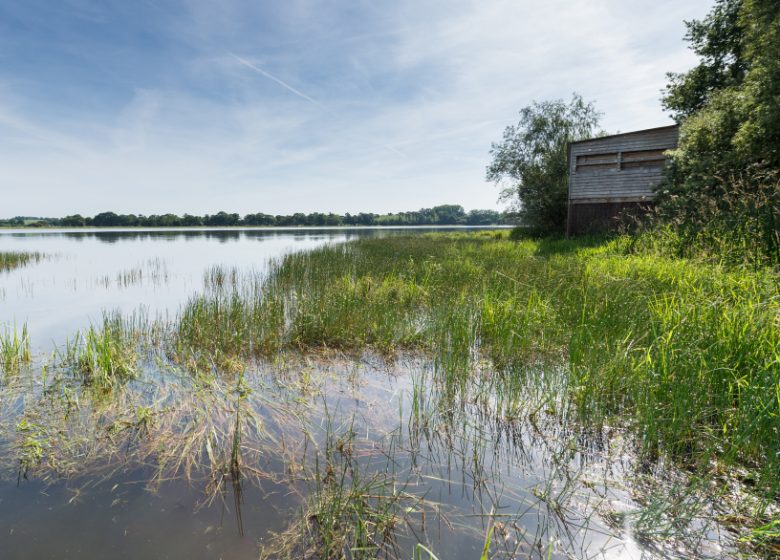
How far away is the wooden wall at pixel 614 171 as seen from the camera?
17.3 m

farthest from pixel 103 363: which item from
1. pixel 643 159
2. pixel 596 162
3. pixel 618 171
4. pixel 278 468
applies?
pixel 596 162

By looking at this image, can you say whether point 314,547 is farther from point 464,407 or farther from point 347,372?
point 347,372

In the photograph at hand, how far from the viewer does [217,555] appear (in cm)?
232

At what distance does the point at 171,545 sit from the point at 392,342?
Answer: 416 cm

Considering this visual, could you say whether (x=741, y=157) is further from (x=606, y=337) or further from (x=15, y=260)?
(x=15, y=260)

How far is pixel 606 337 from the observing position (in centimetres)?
452

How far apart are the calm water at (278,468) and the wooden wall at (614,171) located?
56.0 feet

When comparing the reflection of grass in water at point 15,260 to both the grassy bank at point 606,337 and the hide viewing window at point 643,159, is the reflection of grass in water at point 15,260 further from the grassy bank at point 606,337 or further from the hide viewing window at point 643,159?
the hide viewing window at point 643,159

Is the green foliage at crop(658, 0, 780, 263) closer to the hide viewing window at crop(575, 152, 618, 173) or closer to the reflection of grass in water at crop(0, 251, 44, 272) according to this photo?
the hide viewing window at crop(575, 152, 618, 173)

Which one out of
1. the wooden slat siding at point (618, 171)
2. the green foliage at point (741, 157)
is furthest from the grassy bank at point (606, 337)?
the wooden slat siding at point (618, 171)

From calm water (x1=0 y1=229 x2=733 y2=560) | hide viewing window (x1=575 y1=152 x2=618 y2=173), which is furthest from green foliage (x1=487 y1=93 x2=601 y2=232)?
calm water (x1=0 y1=229 x2=733 y2=560)

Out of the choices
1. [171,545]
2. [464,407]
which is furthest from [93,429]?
[464,407]

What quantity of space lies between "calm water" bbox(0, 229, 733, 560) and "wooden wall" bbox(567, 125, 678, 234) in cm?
1707

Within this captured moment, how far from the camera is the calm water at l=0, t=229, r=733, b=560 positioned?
240 centimetres
